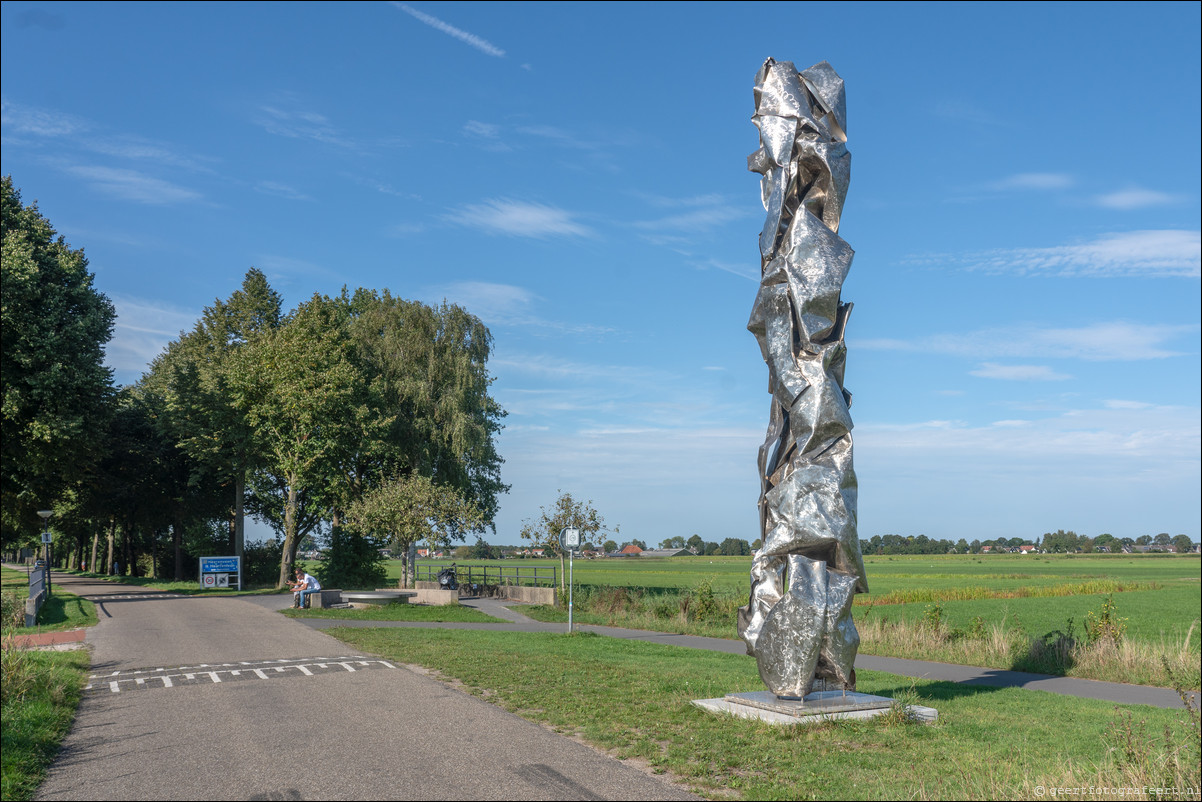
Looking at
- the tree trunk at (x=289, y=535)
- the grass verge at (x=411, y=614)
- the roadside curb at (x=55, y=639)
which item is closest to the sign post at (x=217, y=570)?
the tree trunk at (x=289, y=535)

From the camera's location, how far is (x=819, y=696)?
33.3 ft

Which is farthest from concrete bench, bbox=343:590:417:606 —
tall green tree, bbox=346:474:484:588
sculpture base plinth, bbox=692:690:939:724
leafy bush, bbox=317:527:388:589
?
sculpture base plinth, bbox=692:690:939:724

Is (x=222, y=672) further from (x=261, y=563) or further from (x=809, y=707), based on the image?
(x=261, y=563)

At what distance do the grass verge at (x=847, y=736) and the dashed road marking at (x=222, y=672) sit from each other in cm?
139

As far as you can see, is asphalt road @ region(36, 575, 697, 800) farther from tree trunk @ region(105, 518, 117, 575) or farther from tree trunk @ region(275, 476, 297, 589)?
tree trunk @ region(105, 518, 117, 575)

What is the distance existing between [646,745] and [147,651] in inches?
484

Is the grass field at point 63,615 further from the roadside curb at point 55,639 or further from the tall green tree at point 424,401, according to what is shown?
the tall green tree at point 424,401

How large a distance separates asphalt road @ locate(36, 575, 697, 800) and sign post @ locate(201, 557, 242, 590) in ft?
71.6

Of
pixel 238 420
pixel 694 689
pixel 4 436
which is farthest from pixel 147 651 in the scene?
pixel 238 420

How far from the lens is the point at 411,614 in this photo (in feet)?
84.8

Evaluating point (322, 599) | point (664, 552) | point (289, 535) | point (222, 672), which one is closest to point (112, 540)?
point (289, 535)

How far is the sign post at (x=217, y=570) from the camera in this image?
35.8 metres

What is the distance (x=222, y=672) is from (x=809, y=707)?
9.09m

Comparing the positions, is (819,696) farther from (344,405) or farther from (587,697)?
(344,405)
